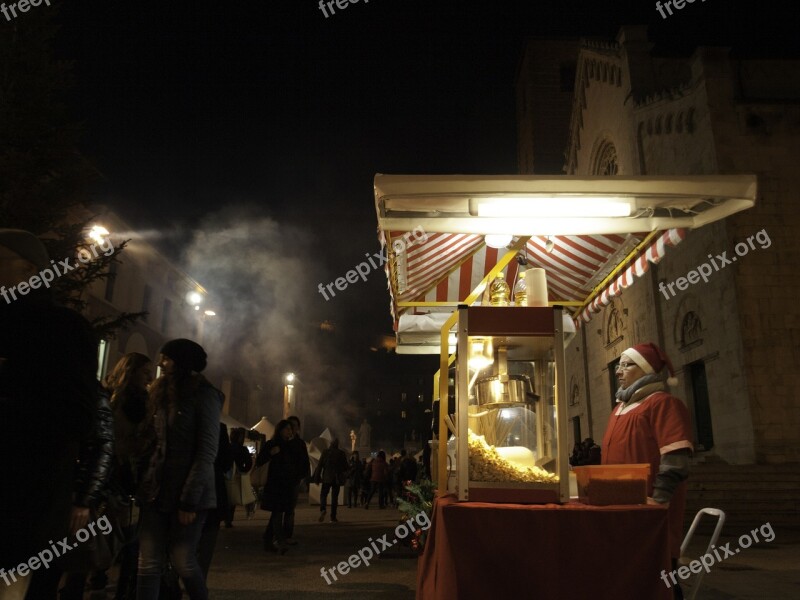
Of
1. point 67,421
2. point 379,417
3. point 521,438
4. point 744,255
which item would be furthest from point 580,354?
point 379,417

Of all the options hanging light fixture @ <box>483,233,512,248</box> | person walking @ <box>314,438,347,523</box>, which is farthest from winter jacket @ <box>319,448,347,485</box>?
hanging light fixture @ <box>483,233,512,248</box>

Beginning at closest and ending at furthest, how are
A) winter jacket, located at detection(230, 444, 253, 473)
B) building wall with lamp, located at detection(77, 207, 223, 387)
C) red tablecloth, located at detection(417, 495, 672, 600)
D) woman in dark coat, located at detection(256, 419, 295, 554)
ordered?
red tablecloth, located at detection(417, 495, 672, 600) < winter jacket, located at detection(230, 444, 253, 473) < woman in dark coat, located at detection(256, 419, 295, 554) < building wall with lamp, located at detection(77, 207, 223, 387)

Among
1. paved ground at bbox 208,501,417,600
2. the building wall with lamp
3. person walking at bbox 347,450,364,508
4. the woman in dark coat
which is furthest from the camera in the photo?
the building wall with lamp

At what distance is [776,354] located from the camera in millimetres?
14328

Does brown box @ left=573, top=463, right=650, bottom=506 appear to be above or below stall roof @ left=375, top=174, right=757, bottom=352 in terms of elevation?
below

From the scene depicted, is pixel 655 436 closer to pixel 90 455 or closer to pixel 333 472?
pixel 90 455

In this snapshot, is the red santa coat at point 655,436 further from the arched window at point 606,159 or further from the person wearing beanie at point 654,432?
the arched window at point 606,159

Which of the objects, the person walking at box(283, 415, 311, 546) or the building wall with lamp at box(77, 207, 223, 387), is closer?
the person walking at box(283, 415, 311, 546)

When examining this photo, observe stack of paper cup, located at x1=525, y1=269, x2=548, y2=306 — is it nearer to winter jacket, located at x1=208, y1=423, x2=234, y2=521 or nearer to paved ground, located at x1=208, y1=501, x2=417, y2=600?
winter jacket, located at x1=208, y1=423, x2=234, y2=521

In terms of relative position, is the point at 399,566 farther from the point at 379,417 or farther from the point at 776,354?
the point at 379,417

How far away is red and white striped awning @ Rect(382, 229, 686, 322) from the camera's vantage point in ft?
16.8

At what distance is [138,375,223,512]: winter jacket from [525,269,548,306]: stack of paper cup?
2.33 meters

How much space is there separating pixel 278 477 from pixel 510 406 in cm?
512

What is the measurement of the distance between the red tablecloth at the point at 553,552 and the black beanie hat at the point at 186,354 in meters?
1.83
